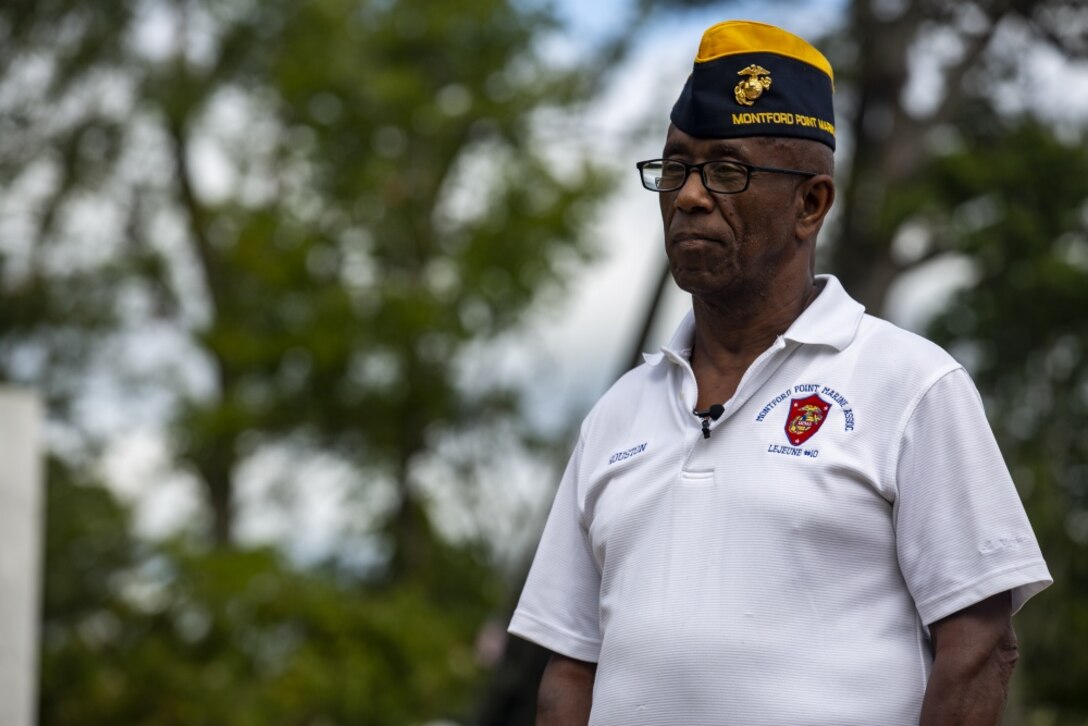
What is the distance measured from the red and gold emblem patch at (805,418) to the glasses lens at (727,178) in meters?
0.30

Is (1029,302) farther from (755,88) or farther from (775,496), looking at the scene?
(775,496)

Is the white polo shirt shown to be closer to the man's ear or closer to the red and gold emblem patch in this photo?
the red and gold emblem patch

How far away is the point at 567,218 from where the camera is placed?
23.1m

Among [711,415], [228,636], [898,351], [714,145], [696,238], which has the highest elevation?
[714,145]

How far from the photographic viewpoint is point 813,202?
2344mm

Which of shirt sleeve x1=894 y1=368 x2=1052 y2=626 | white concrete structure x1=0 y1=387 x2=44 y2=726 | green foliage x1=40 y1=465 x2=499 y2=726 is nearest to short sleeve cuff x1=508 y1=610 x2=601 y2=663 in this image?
shirt sleeve x1=894 y1=368 x2=1052 y2=626

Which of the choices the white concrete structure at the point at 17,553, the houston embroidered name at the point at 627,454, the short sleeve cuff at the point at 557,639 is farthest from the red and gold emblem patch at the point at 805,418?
the white concrete structure at the point at 17,553

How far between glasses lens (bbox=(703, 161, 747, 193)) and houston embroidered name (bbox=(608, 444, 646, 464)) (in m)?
0.37

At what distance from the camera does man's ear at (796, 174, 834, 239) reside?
233 centimetres

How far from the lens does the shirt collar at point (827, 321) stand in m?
2.27

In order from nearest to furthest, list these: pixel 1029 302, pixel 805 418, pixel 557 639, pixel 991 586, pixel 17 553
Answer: pixel 991 586, pixel 805 418, pixel 557 639, pixel 17 553, pixel 1029 302

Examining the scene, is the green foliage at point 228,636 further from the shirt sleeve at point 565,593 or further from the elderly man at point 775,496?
the elderly man at point 775,496

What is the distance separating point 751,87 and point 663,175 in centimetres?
17

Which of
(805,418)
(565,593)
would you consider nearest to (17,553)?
(565,593)
